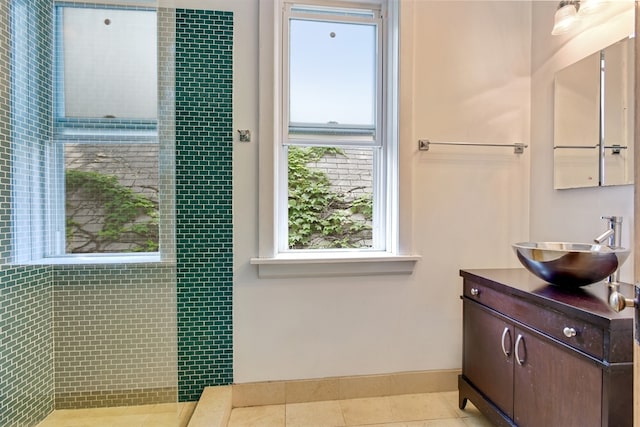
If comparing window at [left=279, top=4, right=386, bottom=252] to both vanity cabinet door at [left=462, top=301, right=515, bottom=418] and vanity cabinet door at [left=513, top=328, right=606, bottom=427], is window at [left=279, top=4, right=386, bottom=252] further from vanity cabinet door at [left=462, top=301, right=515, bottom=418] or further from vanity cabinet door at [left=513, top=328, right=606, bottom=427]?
vanity cabinet door at [left=513, top=328, right=606, bottom=427]

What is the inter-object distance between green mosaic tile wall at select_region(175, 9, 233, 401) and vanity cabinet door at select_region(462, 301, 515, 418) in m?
1.26

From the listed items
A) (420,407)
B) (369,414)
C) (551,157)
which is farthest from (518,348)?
(551,157)

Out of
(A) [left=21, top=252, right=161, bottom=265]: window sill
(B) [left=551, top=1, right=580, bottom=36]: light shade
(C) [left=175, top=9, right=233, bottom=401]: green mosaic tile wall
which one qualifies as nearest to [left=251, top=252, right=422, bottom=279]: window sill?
(C) [left=175, top=9, right=233, bottom=401]: green mosaic tile wall

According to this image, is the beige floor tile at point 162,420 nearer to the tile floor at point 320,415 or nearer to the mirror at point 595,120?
the tile floor at point 320,415

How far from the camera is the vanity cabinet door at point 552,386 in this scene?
1.00 meters

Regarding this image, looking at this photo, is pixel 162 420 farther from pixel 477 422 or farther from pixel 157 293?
pixel 477 422

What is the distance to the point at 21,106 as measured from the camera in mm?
1427

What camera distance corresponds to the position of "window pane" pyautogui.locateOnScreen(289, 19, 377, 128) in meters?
1.87

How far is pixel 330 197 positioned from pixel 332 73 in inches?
29.1

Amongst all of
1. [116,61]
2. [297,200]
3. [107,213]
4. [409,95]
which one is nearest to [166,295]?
[107,213]

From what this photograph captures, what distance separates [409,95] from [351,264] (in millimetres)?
1032

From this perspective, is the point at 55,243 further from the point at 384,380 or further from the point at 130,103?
the point at 384,380

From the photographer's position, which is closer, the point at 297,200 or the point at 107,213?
the point at 107,213

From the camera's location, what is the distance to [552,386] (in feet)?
3.76
